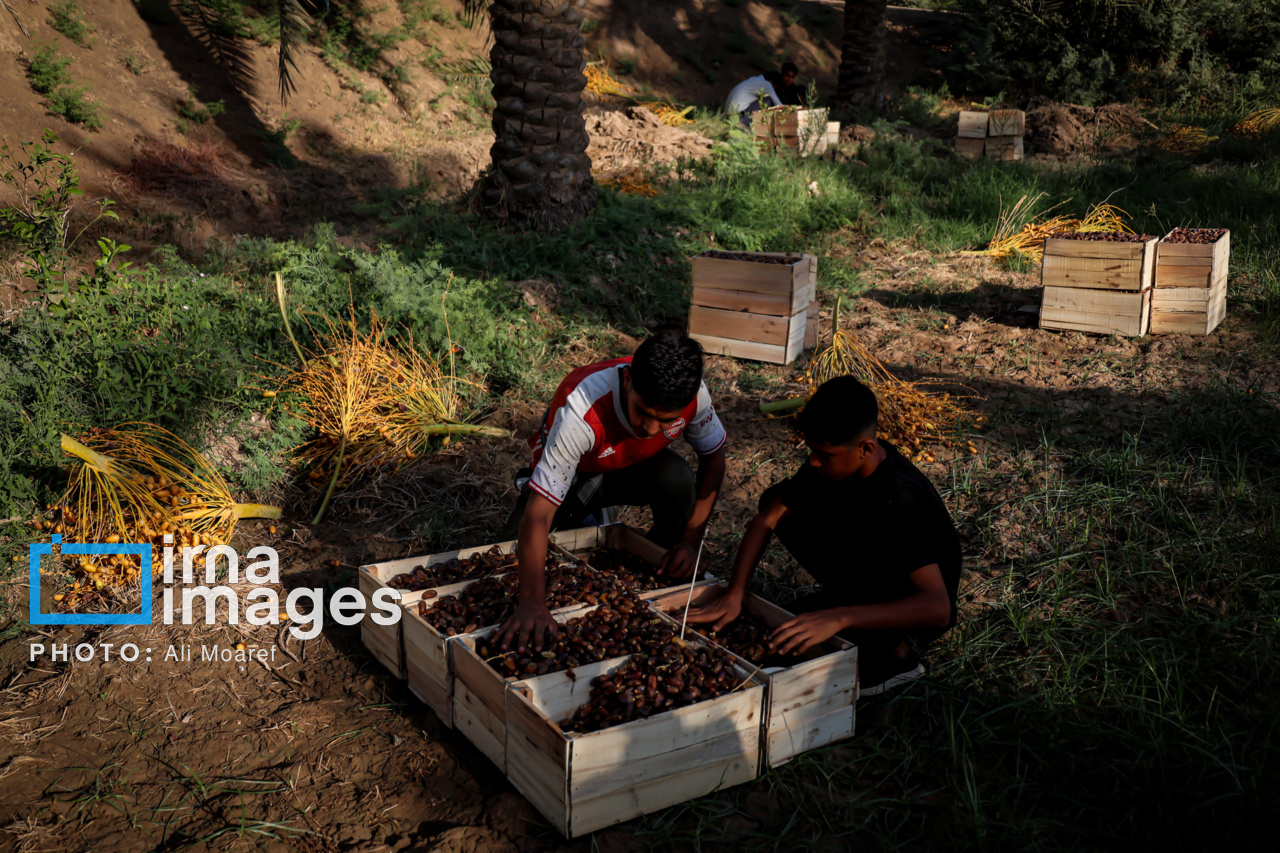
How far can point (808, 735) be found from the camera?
9.48 feet

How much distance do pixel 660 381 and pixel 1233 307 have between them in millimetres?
6182

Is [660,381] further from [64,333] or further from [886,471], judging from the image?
[64,333]

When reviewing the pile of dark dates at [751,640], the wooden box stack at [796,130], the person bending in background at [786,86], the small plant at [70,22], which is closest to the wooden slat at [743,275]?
the pile of dark dates at [751,640]

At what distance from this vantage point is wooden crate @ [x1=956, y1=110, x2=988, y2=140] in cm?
1166

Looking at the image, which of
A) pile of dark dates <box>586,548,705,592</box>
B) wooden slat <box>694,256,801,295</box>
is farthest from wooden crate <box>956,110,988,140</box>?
pile of dark dates <box>586,548,705,592</box>

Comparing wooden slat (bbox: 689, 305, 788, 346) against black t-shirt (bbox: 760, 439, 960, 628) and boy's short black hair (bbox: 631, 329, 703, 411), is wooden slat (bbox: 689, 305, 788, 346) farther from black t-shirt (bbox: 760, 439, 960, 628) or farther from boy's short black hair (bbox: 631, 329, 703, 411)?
boy's short black hair (bbox: 631, 329, 703, 411)

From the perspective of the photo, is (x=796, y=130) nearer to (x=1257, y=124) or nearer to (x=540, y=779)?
(x=1257, y=124)

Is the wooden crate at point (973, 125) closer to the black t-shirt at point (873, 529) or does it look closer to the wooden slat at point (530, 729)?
the black t-shirt at point (873, 529)

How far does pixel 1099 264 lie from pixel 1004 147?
5823 millimetres

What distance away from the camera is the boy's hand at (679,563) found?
355 centimetres

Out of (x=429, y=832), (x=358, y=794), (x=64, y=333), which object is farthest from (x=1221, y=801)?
(x=64, y=333)

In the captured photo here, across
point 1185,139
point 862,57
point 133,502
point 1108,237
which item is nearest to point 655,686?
point 133,502

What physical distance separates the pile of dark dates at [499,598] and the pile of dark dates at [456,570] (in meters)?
0.12

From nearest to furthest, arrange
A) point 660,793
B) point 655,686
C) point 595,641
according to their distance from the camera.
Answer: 1. point 660,793
2. point 655,686
3. point 595,641
